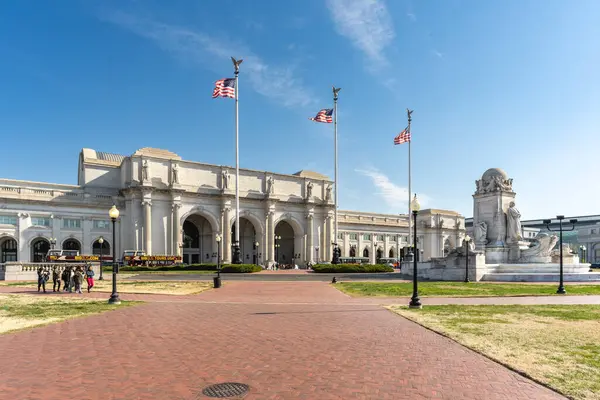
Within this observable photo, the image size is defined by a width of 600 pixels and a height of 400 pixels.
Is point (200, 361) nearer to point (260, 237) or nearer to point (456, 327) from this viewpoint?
point (456, 327)

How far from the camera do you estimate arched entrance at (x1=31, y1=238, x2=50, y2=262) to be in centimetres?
6862

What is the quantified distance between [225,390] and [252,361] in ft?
6.30

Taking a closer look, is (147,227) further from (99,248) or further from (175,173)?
(175,173)

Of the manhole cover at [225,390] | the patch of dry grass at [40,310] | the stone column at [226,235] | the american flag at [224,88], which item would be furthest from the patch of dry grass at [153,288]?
the stone column at [226,235]

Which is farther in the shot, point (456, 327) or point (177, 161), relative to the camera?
point (177, 161)

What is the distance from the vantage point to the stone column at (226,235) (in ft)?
263

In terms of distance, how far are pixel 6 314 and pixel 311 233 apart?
77713mm

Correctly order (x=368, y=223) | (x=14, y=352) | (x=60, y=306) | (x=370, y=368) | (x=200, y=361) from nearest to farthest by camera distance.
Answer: (x=370, y=368) < (x=200, y=361) < (x=14, y=352) < (x=60, y=306) < (x=368, y=223)

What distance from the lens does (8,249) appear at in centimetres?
6850

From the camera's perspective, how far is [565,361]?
9008mm

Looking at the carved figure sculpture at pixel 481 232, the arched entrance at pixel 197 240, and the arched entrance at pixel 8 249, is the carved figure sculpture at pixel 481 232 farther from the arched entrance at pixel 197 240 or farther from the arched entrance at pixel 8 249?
the arched entrance at pixel 8 249

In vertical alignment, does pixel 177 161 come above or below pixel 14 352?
above

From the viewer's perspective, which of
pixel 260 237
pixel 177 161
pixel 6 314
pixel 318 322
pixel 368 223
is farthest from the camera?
pixel 368 223

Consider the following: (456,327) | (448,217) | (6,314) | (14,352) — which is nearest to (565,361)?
(456,327)
